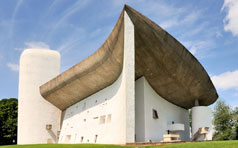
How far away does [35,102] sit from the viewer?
27.9m

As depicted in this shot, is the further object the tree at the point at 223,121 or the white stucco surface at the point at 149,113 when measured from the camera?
the tree at the point at 223,121

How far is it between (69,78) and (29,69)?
8.98 meters

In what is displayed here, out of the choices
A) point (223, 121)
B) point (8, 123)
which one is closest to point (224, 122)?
point (223, 121)

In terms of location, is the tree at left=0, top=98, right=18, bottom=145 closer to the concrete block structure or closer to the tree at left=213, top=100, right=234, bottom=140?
the concrete block structure

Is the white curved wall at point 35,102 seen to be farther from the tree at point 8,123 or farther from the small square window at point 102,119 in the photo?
the small square window at point 102,119

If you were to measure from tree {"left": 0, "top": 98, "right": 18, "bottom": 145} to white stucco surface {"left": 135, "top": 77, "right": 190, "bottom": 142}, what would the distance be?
24269 mm

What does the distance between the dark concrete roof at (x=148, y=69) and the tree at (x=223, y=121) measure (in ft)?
26.8

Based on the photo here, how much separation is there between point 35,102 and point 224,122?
22866 mm

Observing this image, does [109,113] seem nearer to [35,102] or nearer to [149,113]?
[149,113]

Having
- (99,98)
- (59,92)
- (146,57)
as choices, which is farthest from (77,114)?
(146,57)

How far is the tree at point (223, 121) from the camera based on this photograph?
104 feet

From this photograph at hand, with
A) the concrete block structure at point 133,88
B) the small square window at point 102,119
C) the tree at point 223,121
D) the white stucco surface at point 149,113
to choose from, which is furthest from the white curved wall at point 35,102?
the tree at point 223,121

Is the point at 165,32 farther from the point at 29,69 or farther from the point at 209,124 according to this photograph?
the point at 29,69

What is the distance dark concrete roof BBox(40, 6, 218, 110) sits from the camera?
1524 centimetres
